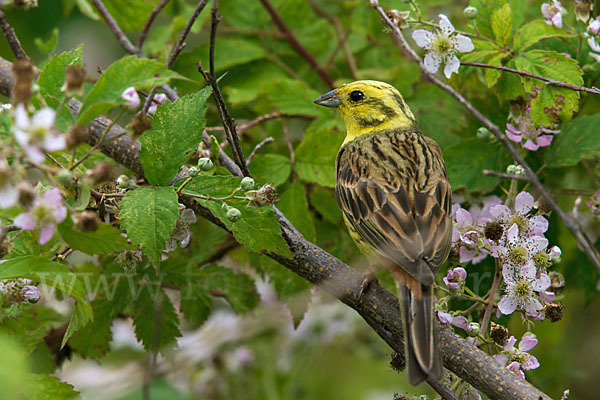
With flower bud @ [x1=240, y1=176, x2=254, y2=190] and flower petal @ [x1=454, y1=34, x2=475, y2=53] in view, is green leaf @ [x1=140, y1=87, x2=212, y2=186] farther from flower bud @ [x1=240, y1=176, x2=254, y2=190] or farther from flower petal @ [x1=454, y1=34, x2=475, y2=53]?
flower petal @ [x1=454, y1=34, x2=475, y2=53]

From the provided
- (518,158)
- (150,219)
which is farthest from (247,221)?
(518,158)

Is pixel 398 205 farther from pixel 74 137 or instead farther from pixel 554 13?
pixel 74 137

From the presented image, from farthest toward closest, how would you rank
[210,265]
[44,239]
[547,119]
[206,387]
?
[206,387], [210,265], [547,119], [44,239]

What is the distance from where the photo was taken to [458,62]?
2381 millimetres

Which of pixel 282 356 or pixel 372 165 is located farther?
pixel 282 356

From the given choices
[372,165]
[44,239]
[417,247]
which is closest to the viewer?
[44,239]

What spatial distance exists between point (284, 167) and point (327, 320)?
1.96 metres

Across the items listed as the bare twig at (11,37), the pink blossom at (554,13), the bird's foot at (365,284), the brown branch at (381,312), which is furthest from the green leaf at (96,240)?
the pink blossom at (554,13)

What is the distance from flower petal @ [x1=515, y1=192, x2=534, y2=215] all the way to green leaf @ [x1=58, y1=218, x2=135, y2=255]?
50.6 inches

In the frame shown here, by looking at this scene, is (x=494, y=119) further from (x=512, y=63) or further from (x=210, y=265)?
(x=210, y=265)

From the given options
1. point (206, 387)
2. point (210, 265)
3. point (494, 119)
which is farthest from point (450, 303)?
point (206, 387)

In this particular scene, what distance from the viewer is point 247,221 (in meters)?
1.92

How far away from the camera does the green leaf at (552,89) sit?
2.36 meters

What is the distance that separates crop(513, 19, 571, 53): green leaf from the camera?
244cm
